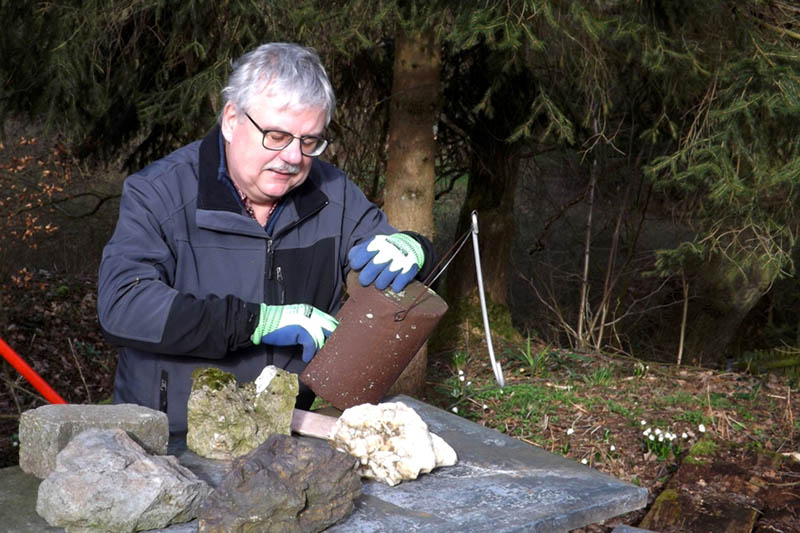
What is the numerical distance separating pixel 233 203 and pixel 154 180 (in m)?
0.24

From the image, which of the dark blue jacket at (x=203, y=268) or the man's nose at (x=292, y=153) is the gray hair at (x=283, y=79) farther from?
the dark blue jacket at (x=203, y=268)

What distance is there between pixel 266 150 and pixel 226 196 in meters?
0.20

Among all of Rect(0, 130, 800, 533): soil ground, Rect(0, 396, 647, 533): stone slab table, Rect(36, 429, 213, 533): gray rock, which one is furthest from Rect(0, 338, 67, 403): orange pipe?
Rect(0, 130, 800, 533): soil ground

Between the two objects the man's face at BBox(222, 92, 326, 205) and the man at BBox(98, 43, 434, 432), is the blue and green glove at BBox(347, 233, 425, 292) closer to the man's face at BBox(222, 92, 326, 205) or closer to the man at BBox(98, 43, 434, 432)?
the man at BBox(98, 43, 434, 432)

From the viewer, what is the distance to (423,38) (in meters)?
4.76

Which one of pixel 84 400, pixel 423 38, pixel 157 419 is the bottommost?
pixel 84 400

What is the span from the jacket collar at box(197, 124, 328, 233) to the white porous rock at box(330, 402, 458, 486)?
729 millimetres

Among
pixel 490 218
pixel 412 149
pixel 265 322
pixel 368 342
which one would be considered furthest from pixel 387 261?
pixel 490 218

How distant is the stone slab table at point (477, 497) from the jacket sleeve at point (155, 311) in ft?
0.90

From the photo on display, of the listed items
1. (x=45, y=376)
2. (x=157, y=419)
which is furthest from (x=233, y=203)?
(x=45, y=376)

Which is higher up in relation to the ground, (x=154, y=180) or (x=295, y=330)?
(x=154, y=180)

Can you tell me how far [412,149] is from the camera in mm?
5070

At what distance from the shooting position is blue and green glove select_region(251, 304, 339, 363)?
2.45 meters

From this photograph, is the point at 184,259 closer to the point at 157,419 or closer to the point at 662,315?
the point at 157,419
